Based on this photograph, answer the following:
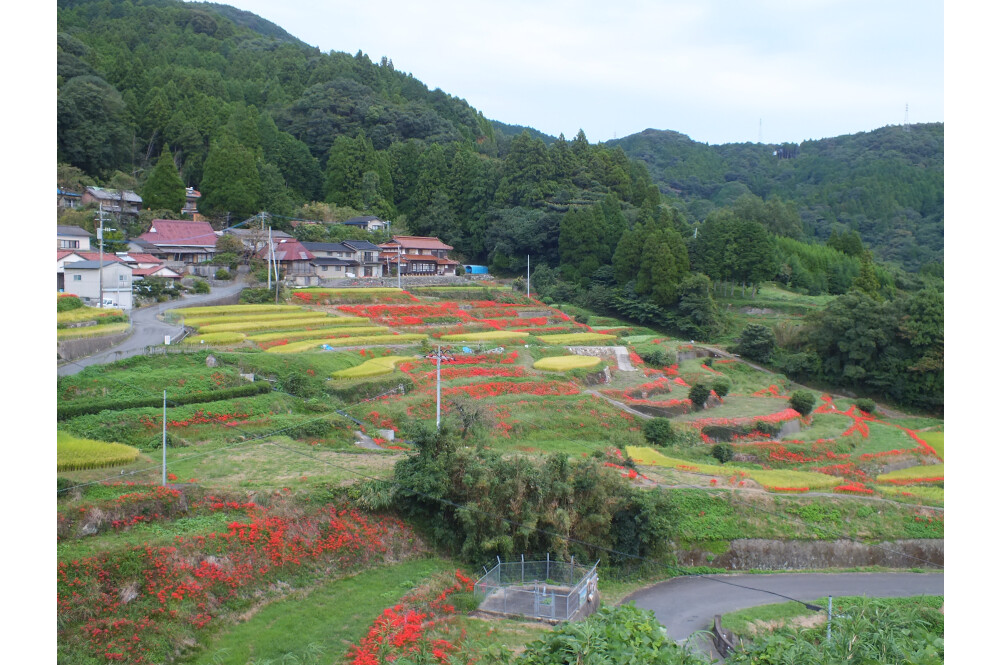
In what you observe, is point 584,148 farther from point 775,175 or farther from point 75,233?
point 775,175

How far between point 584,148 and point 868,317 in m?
33.9

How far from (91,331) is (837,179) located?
99688 mm

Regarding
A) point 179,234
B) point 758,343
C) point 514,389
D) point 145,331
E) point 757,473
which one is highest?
point 179,234

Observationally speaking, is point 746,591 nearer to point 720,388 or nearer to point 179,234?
point 720,388

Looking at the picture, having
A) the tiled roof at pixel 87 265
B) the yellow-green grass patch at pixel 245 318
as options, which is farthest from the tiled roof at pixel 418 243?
the tiled roof at pixel 87 265

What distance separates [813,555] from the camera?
1841 cm

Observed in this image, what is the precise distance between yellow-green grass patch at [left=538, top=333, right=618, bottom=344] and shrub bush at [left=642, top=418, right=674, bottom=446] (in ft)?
42.0

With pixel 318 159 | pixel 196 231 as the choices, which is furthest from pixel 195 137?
pixel 196 231

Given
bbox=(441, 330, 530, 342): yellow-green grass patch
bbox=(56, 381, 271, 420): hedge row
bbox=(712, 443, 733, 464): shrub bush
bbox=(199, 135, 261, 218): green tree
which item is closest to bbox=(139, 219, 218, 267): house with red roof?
bbox=(199, 135, 261, 218): green tree

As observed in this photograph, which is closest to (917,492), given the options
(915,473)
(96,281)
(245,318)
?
(915,473)

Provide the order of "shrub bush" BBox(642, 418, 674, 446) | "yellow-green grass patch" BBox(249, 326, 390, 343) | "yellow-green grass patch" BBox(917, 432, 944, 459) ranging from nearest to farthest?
"shrub bush" BBox(642, 418, 674, 446) < "yellow-green grass patch" BBox(917, 432, 944, 459) < "yellow-green grass patch" BBox(249, 326, 390, 343)

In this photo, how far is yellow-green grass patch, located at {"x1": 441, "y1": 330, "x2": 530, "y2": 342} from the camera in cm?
3643

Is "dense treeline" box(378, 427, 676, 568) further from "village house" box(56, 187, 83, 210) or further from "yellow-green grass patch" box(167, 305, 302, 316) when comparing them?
"village house" box(56, 187, 83, 210)

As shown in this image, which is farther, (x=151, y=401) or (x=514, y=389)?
(x=514, y=389)
